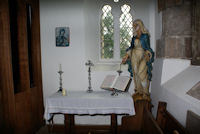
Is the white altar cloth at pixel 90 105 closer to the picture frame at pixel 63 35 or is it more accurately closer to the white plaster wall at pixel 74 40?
the white plaster wall at pixel 74 40

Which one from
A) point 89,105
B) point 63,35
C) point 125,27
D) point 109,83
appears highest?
point 125,27

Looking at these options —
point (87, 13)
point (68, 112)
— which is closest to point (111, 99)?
point (68, 112)

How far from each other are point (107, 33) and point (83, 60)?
2.84ft

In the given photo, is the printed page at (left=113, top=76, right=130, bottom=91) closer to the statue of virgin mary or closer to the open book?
the open book

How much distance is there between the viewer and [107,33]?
340cm

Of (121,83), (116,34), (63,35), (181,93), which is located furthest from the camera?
(116,34)

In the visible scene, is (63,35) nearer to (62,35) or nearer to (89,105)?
(62,35)

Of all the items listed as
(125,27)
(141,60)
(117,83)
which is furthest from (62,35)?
(141,60)

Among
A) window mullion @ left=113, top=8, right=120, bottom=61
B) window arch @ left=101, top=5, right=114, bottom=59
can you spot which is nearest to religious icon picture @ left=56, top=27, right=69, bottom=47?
window arch @ left=101, top=5, right=114, bottom=59

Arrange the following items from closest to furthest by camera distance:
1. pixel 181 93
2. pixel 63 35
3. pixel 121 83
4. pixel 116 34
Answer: pixel 181 93, pixel 121 83, pixel 63 35, pixel 116 34

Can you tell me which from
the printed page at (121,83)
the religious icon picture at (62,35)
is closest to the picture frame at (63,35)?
the religious icon picture at (62,35)

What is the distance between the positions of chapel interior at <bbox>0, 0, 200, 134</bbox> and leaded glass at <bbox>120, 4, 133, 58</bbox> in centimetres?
9

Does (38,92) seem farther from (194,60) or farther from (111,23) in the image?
(194,60)

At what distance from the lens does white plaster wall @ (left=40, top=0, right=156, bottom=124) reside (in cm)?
321
